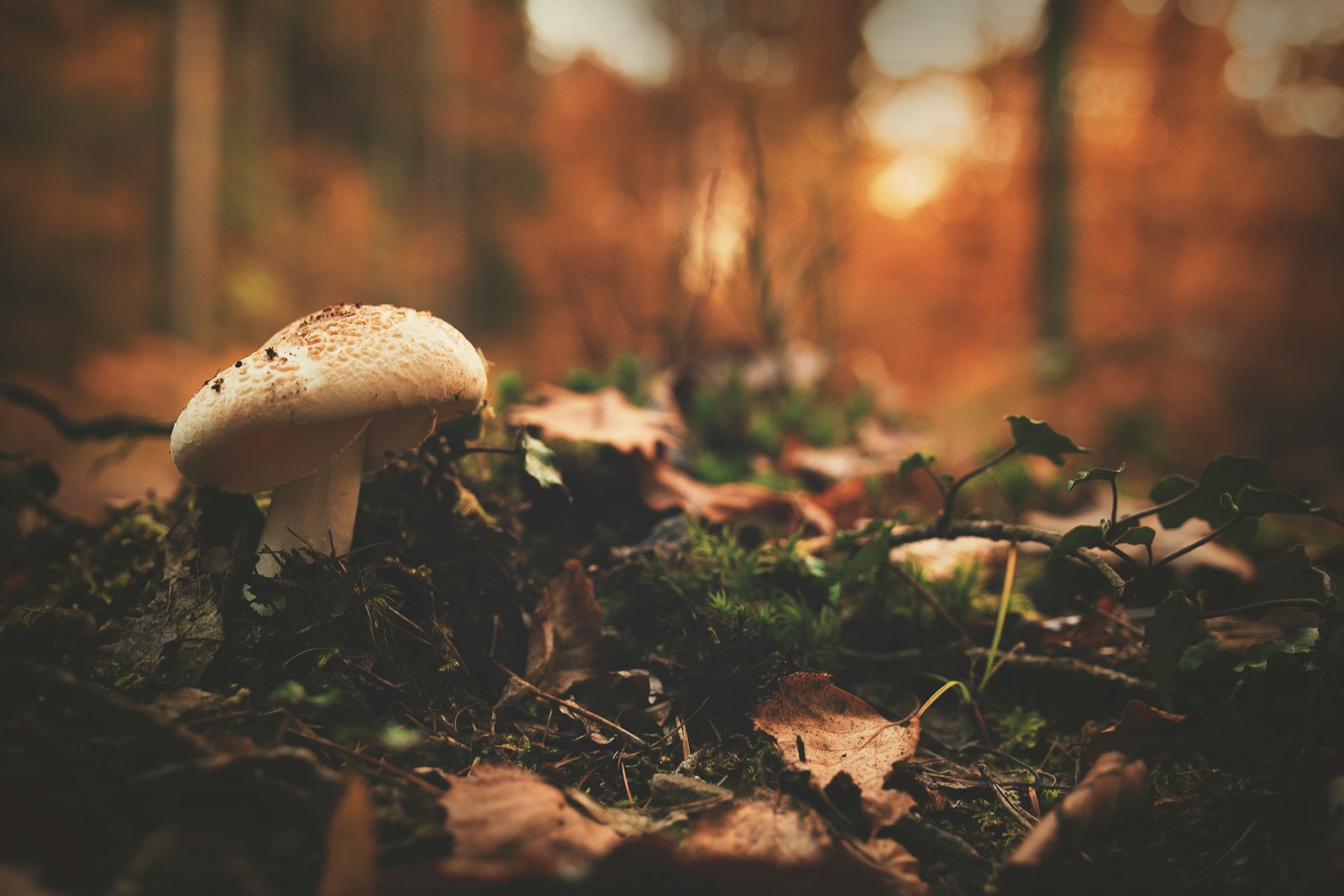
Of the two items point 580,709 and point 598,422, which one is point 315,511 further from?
→ point 598,422

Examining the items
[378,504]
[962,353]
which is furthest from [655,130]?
[378,504]

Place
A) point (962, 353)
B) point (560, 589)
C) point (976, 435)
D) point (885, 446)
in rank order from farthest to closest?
1. point (962, 353)
2. point (976, 435)
3. point (885, 446)
4. point (560, 589)

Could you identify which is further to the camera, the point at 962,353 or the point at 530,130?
the point at 530,130

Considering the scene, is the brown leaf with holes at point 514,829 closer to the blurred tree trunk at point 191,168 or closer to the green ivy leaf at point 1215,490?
the green ivy leaf at point 1215,490

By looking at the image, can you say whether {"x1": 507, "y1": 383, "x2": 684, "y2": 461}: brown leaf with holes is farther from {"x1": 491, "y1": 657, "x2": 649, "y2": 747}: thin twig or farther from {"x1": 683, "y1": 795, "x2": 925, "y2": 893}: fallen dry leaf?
{"x1": 683, "y1": 795, "x2": 925, "y2": 893}: fallen dry leaf

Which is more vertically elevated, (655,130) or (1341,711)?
(655,130)

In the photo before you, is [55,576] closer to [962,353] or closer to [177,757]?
[177,757]

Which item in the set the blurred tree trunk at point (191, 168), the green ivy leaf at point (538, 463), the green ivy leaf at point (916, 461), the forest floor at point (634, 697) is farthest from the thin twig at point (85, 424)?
the blurred tree trunk at point (191, 168)
